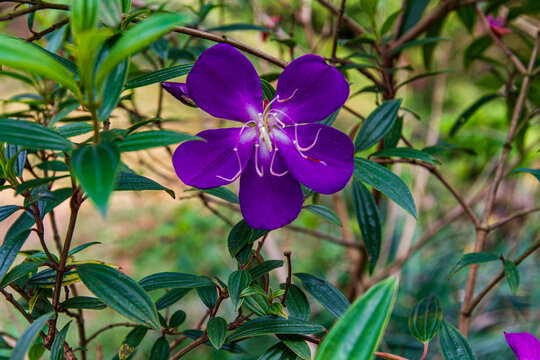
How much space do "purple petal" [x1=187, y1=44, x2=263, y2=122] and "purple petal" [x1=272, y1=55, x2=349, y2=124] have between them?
0.09 feet

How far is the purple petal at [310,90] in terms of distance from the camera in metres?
0.43

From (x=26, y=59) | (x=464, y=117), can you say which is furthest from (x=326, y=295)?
(x=464, y=117)

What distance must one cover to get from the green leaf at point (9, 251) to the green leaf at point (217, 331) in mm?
200

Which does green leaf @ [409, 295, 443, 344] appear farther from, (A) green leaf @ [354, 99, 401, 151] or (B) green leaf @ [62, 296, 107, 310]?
(B) green leaf @ [62, 296, 107, 310]

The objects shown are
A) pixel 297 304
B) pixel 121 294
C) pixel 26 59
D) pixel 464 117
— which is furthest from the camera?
pixel 464 117

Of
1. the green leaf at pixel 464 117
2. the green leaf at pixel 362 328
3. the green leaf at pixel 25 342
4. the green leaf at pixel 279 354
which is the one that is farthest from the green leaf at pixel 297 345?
the green leaf at pixel 464 117

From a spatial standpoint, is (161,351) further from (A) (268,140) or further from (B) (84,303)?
(A) (268,140)

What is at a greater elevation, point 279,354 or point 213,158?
point 213,158

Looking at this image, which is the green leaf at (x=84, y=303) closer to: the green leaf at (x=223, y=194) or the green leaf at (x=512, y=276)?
the green leaf at (x=223, y=194)

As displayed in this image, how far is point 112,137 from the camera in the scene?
13.0 inches

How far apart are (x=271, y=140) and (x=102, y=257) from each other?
228cm

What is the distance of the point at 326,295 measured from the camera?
492 millimetres

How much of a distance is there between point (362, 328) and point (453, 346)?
0.79ft

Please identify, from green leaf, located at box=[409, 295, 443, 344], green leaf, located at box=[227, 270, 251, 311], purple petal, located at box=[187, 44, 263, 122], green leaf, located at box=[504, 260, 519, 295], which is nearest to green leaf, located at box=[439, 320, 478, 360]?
green leaf, located at box=[409, 295, 443, 344]
